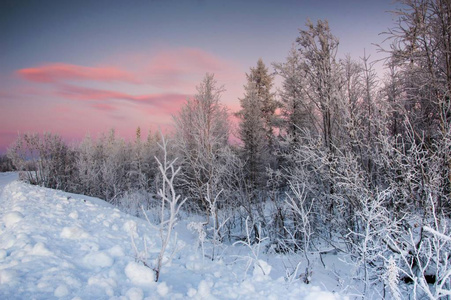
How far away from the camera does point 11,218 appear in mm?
4508

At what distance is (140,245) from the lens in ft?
16.0

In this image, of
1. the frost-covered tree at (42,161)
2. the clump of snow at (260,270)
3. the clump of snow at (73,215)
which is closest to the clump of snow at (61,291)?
the clump of snow at (260,270)

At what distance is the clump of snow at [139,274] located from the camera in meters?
3.17

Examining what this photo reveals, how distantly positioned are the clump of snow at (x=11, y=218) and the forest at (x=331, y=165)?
2.35 meters

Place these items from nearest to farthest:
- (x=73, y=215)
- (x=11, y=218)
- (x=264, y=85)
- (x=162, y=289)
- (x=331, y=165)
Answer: (x=162, y=289) → (x=11, y=218) → (x=73, y=215) → (x=331, y=165) → (x=264, y=85)

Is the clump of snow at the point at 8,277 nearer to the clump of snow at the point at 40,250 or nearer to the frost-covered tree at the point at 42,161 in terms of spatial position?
the clump of snow at the point at 40,250

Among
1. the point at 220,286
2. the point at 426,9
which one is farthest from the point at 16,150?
the point at 426,9

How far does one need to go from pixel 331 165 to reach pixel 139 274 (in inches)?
196

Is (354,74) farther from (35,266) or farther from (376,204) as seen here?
(35,266)

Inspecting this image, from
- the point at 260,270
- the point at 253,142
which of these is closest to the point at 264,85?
the point at 253,142

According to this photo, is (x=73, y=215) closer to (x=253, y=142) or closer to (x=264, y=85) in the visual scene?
(x=253, y=142)

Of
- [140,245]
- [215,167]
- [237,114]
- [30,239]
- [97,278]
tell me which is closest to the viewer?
[97,278]

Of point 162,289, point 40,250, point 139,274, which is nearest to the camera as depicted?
point 162,289

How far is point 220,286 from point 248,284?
357 mm
